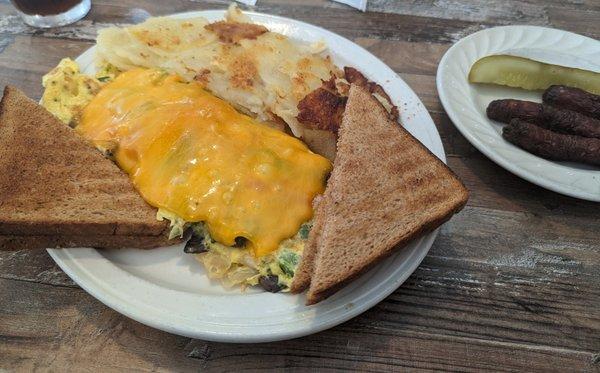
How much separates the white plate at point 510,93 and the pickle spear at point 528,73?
84 millimetres

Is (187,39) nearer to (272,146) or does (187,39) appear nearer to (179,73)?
(179,73)

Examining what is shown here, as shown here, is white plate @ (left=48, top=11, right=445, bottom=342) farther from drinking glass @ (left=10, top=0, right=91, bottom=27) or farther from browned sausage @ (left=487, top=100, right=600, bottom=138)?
drinking glass @ (left=10, top=0, right=91, bottom=27)

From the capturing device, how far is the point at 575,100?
2.40m

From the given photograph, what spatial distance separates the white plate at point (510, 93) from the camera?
6.88ft

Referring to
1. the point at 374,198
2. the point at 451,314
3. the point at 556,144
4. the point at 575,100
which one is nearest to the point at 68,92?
the point at 374,198

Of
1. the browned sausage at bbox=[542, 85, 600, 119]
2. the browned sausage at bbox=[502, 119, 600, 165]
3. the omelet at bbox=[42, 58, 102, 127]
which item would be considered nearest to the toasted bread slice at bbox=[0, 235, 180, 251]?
the omelet at bbox=[42, 58, 102, 127]

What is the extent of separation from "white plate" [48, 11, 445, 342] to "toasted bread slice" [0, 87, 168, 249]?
92 mm

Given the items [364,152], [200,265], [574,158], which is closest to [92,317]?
[200,265]

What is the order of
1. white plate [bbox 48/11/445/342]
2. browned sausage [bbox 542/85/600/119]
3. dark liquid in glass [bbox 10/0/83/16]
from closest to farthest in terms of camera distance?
white plate [bbox 48/11/445/342] < browned sausage [bbox 542/85/600/119] < dark liquid in glass [bbox 10/0/83/16]

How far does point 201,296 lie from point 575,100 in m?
2.16

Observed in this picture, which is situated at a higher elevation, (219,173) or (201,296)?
(219,173)

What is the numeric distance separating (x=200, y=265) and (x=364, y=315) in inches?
26.5

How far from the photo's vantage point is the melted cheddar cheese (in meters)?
1.76

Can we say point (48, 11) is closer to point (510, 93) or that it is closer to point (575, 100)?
point (510, 93)
